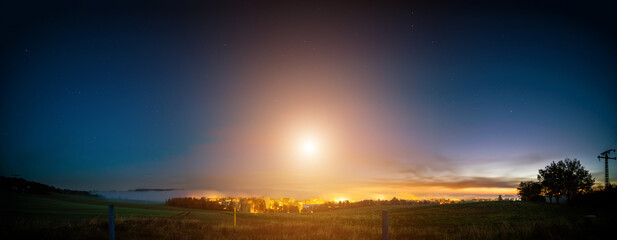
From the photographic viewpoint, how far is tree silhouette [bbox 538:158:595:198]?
81312mm

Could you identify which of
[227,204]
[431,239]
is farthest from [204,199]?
[431,239]

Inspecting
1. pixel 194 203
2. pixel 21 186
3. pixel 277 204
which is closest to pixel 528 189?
pixel 277 204

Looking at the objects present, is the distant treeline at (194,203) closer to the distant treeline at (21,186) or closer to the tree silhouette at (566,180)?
the distant treeline at (21,186)

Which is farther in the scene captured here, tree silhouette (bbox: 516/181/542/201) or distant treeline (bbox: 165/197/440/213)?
tree silhouette (bbox: 516/181/542/201)

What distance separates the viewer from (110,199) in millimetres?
81938

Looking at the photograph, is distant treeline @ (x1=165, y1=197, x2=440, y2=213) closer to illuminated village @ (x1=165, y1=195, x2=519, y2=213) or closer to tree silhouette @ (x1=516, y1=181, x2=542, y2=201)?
illuminated village @ (x1=165, y1=195, x2=519, y2=213)

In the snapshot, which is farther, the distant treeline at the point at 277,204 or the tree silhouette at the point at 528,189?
the tree silhouette at the point at 528,189

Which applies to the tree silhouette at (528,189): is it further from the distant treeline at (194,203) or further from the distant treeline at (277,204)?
the distant treeline at (194,203)

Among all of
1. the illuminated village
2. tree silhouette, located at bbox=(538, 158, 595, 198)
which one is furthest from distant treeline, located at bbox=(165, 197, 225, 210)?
tree silhouette, located at bbox=(538, 158, 595, 198)

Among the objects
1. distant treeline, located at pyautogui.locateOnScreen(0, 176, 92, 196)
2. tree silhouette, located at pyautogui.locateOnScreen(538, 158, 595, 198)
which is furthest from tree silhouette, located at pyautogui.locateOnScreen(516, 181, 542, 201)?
distant treeline, located at pyautogui.locateOnScreen(0, 176, 92, 196)

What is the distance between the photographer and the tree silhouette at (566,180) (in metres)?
81.3

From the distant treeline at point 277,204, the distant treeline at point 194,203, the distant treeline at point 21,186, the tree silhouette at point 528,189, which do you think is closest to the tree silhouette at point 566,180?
the tree silhouette at point 528,189

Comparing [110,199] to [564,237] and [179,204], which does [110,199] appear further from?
[564,237]

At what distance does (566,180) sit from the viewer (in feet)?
272
